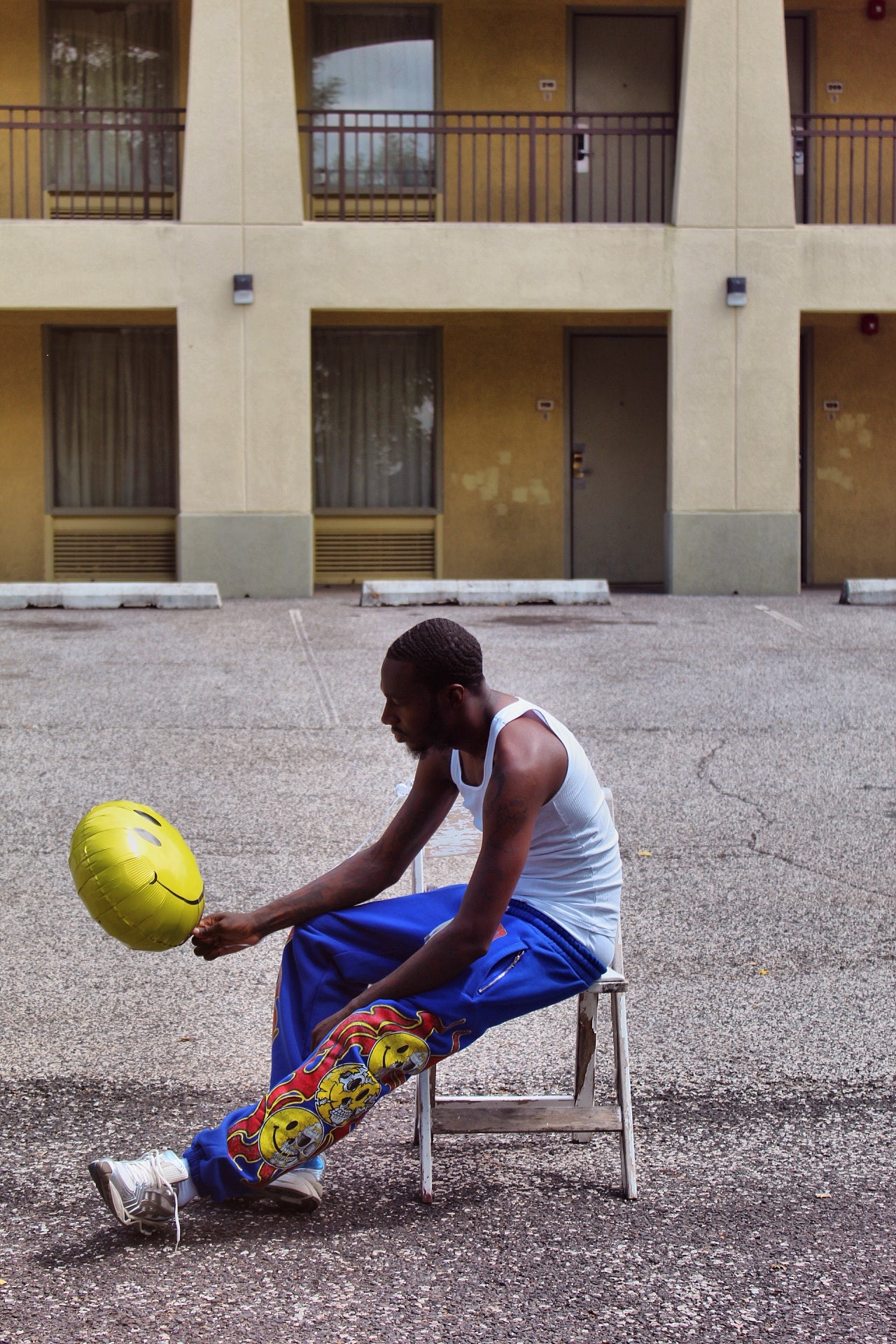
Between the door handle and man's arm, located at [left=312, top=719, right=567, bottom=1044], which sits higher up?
the door handle

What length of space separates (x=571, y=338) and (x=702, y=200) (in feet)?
8.20

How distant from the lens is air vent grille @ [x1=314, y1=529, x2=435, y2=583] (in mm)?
16672

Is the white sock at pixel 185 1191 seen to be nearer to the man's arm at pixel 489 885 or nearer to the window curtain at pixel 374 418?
the man's arm at pixel 489 885

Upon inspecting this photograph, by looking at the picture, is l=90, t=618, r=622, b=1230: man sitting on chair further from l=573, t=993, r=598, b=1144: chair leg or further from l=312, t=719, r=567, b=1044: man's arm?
l=573, t=993, r=598, b=1144: chair leg

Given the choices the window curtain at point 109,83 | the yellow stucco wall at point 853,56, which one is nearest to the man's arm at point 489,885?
the window curtain at point 109,83

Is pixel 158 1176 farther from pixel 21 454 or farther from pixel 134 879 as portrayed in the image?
pixel 21 454

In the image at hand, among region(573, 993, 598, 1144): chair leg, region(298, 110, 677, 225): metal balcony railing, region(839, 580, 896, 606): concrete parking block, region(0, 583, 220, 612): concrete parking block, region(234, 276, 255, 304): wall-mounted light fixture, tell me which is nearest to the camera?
region(573, 993, 598, 1144): chair leg

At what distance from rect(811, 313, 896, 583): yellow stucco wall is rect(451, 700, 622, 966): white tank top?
14334 mm

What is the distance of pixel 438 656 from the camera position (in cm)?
318

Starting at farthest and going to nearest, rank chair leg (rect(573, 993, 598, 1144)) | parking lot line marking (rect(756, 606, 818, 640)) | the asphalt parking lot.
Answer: parking lot line marking (rect(756, 606, 818, 640)) → chair leg (rect(573, 993, 598, 1144)) → the asphalt parking lot

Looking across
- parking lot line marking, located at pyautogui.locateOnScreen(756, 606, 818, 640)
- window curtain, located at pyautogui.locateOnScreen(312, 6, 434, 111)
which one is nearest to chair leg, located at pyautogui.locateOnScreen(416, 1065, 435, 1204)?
parking lot line marking, located at pyautogui.locateOnScreen(756, 606, 818, 640)

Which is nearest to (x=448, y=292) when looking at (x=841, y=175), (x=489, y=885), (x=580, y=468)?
(x=580, y=468)

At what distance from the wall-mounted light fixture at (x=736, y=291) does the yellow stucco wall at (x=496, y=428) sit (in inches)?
77.3

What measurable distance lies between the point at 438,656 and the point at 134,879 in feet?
2.60
